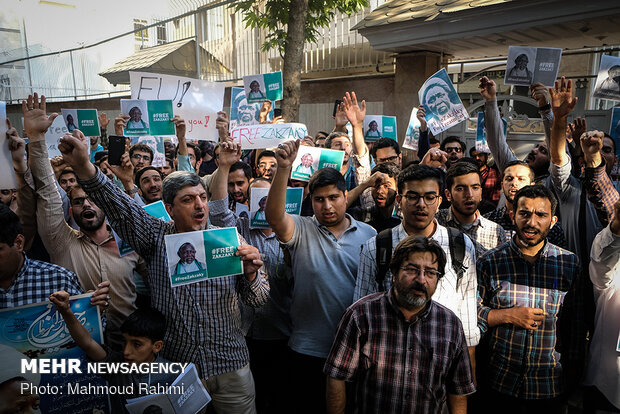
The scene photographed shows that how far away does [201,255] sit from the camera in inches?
87.2

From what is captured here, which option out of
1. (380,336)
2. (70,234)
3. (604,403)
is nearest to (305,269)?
(380,336)

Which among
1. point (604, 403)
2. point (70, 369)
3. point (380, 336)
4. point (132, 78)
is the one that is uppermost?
point (132, 78)

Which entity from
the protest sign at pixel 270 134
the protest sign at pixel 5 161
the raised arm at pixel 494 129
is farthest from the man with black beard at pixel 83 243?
the raised arm at pixel 494 129

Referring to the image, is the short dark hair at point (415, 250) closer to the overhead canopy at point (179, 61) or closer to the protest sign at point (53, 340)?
the protest sign at point (53, 340)

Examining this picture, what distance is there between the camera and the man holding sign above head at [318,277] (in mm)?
2689

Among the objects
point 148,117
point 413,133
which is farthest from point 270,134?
point 413,133

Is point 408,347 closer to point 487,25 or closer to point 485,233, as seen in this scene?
point 485,233

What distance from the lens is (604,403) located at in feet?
8.63

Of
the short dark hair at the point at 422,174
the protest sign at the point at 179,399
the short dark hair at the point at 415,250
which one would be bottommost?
the protest sign at the point at 179,399

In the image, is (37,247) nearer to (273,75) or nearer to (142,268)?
(142,268)

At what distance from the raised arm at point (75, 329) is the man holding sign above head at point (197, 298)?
36 cm

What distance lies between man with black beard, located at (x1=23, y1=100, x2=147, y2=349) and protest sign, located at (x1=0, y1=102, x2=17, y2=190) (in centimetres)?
12

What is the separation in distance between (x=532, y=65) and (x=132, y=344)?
13.4 feet

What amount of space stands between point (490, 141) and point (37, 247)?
3935 millimetres
